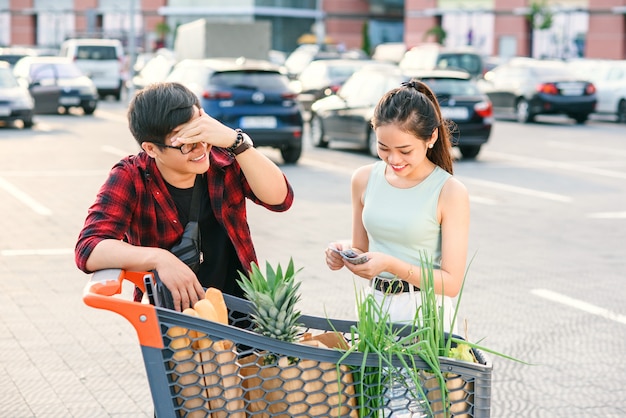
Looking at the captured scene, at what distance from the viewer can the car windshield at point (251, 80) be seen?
16.6 m

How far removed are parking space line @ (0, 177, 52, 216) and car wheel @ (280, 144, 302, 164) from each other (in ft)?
15.0

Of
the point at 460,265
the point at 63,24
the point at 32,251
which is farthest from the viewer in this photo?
the point at 63,24

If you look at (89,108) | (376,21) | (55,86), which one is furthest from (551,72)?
(376,21)

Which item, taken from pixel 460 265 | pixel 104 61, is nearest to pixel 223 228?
pixel 460 265

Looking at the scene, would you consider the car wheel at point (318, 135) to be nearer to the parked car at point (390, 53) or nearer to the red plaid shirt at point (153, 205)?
the red plaid shirt at point (153, 205)

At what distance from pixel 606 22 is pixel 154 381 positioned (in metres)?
55.0

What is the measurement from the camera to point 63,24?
81375mm

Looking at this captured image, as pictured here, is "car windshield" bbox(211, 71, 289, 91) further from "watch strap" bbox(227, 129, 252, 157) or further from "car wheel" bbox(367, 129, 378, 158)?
"watch strap" bbox(227, 129, 252, 157)

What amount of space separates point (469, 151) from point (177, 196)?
1562cm

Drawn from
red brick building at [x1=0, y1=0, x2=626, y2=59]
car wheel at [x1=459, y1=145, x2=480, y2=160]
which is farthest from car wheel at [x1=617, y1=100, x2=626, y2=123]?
red brick building at [x1=0, y1=0, x2=626, y2=59]

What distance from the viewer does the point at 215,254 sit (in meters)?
3.29

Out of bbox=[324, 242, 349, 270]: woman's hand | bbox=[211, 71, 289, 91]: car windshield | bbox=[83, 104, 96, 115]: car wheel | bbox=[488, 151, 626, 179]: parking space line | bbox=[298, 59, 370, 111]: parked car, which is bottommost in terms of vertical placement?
bbox=[83, 104, 96, 115]: car wheel

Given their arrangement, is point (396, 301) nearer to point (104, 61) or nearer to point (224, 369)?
point (224, 369)

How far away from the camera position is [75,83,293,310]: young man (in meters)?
2.86
